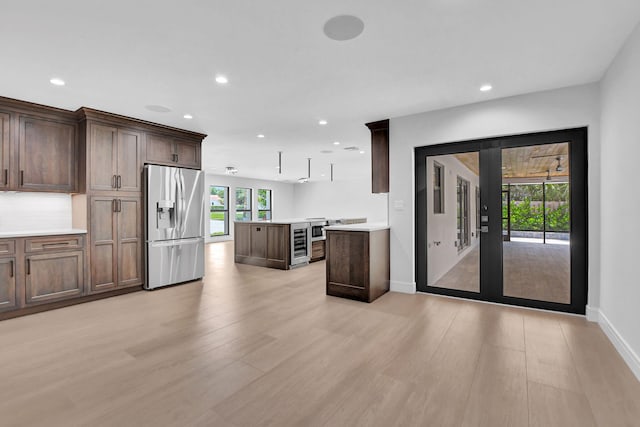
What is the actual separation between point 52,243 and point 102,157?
120 cm

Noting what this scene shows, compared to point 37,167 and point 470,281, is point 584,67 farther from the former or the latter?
point 37,167

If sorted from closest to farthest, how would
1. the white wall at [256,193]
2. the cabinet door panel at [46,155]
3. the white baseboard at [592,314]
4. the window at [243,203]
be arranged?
the white baseboard at [592,314] < the cabinet door panel at [46,155] < the white wall at [256,193] < the window at [243,203]

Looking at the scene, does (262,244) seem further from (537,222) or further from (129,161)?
(537,222)

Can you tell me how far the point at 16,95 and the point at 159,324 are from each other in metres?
2.97

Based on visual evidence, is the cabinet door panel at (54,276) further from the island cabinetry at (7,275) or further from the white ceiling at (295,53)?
the white ceiling at (295,53)

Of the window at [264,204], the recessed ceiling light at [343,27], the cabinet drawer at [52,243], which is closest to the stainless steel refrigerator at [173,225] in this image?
the cabinet drawer at [52,243]

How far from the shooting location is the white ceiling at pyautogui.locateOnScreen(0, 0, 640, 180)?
1.98 m

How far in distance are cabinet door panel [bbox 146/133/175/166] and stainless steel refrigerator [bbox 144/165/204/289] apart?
0.75 feet

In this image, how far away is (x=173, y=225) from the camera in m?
4.53

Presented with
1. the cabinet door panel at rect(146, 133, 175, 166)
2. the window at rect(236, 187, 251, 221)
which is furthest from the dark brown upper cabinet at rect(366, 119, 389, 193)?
the window at rect(236, 187, 251, 221)

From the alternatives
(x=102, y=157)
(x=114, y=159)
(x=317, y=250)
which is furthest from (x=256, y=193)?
(x=102, y=157)

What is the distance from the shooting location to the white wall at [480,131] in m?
3.06

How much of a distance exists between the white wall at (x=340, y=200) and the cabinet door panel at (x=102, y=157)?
363 inches

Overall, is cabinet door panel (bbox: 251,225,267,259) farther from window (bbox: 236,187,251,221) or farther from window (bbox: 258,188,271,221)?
window (bbox: 258,188,271,221)
